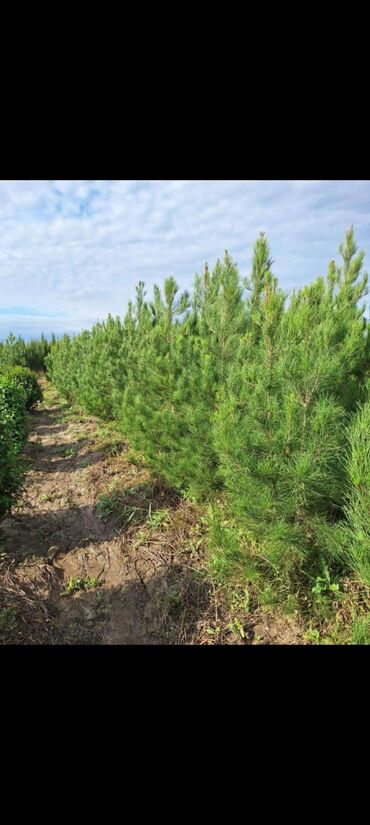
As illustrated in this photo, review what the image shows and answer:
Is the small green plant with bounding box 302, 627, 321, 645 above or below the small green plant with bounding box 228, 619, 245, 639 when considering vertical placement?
above

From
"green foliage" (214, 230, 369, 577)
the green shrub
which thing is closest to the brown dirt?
"green foliage" (214, 230, 369, 577)

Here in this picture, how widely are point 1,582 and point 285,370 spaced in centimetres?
288

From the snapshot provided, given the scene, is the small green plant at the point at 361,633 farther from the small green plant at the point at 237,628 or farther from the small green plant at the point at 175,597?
the small green plant at the point at 175,597

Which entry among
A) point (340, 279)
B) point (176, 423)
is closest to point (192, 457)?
point (176, 423)

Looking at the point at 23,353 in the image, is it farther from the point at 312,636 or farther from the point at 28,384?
the point at 312,636

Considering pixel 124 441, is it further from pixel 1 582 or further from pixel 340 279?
pixel 340 279

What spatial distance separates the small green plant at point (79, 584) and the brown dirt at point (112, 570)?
2 cm

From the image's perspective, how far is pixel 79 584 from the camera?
323cm

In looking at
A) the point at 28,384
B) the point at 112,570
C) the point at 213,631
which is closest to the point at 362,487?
the point at 213,631

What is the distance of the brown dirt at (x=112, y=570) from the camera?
2.71m

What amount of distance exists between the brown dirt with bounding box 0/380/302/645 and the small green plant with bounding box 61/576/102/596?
20mm

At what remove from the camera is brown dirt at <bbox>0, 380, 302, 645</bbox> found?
271cm

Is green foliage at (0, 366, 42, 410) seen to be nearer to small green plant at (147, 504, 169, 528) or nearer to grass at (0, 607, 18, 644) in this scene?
small green plant at (147, 504, 169, 528)

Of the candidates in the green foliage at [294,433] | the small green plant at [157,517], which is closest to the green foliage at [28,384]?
the small green plant at [157,517]
